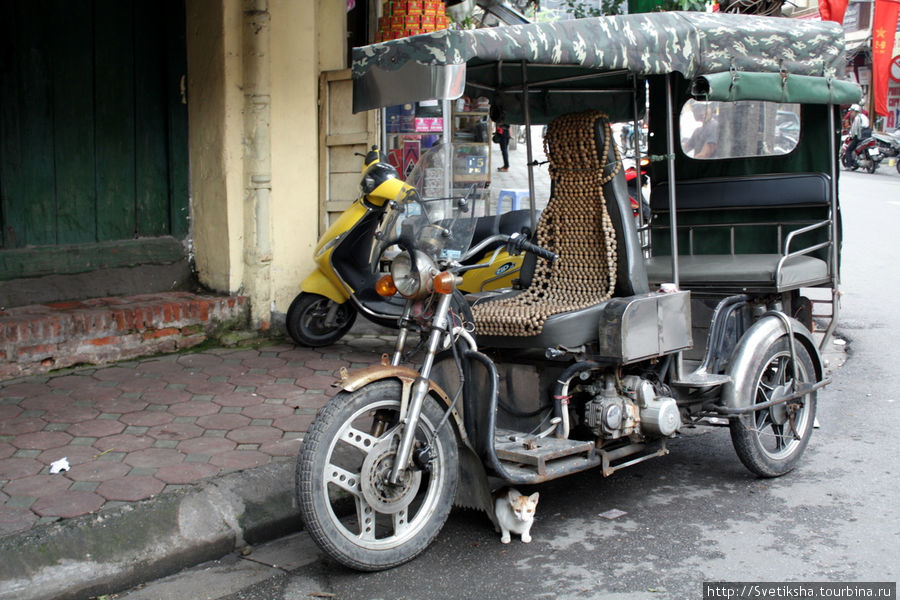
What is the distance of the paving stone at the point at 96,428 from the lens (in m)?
4.63

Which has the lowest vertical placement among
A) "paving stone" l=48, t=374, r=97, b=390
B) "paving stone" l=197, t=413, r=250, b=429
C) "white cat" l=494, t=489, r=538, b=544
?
"white cat" l=494, t=489, r=538, b=544

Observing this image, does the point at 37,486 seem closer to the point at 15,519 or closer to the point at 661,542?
the point at 15,519

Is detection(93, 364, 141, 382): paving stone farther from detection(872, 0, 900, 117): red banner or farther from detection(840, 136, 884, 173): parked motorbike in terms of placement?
detection(840, 136, 884, 173): parked motorbike

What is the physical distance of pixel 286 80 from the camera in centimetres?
673

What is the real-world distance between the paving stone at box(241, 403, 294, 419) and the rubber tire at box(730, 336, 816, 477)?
7.70 ft

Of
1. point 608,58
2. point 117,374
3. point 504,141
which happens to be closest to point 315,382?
point 117,374

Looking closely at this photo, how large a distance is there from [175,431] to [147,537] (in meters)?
1.21

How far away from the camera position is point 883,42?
59.1 feet

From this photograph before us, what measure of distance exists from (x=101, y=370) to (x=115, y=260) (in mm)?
931

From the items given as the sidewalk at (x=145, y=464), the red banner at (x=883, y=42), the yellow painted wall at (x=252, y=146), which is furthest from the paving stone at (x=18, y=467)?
the red banner at (x=883, y=42)

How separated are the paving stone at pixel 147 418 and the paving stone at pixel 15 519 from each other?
1.20 meters

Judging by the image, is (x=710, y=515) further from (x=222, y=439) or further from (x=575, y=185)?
(x=222, y=439)

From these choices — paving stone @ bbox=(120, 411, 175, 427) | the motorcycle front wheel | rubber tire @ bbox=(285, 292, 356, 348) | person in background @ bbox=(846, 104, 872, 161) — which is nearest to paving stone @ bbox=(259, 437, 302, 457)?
paving stone @ bbox=(120, 411, 175, 427)

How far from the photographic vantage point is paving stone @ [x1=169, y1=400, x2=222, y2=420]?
5.01 m
